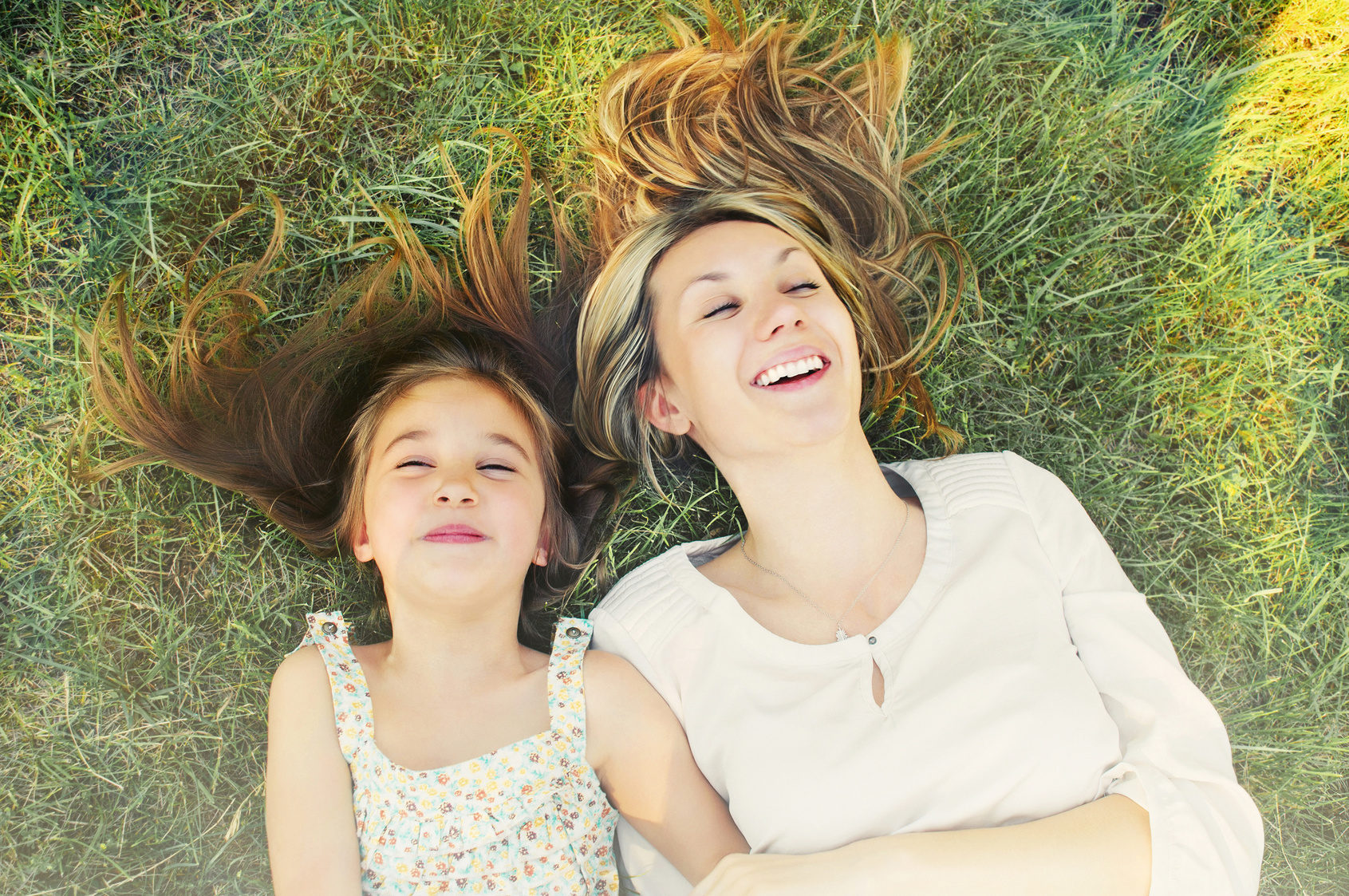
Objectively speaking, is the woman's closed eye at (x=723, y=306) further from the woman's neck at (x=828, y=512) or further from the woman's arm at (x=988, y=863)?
the woman's arm at (x=988, y=863)

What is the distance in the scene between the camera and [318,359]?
2.90 meters

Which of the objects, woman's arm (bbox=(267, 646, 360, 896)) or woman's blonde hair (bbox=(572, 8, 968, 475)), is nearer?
woman's arm (bbox=(267, 646, 360, 896))

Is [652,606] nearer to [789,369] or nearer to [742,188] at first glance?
[789,369]

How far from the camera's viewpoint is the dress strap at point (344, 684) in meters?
2.43

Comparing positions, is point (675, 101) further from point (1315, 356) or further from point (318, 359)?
point (1315, 356)

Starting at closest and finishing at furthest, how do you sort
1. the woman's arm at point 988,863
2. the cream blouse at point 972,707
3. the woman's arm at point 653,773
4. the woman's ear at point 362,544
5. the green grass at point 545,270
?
1. the woman's arm at point 988,863
2. the cream blouse at point 972,707
3. the woman's arm at point 653,773
4. the woman's ear at point 362,544
5. the green grass at point 545,270

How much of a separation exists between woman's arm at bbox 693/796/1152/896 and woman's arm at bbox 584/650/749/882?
24 cm

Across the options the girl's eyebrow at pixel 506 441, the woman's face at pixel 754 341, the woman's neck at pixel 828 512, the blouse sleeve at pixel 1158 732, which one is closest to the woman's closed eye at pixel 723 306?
the woman's face at pixel 754 341

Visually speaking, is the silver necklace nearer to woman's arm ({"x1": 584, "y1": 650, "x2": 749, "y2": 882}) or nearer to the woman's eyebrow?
woman's arm ({"x1": 584, "y1": 650, "x2": 749, "y2": 882})

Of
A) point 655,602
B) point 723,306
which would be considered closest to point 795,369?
point 723,306

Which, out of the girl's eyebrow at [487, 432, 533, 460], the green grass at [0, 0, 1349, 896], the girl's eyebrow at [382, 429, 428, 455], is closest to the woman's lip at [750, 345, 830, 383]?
the girl's eyebrow at [487, 432, 533, 460]

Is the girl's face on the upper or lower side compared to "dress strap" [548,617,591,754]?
upper

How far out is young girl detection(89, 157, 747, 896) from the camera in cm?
240

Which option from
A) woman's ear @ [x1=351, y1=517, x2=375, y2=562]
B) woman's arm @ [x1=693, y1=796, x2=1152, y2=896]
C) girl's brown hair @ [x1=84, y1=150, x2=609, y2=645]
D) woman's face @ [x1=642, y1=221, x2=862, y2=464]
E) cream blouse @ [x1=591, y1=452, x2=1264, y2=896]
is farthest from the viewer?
girl's brown hair @ [x1=84, y1=150, x2=609, y2=645]
